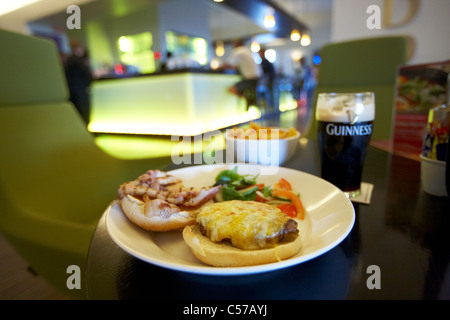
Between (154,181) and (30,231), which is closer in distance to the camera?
(154,181)

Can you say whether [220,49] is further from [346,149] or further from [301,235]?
[301,235]

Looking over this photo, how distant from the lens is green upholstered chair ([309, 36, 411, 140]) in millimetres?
1946

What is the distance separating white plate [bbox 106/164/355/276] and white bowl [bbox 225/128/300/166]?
194 millimetres

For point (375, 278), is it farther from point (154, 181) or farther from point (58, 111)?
point (58, 111)

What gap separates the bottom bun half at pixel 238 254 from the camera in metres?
0.39

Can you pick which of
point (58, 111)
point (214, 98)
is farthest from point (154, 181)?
point (214, 98)

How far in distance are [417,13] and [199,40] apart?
28.2 ft

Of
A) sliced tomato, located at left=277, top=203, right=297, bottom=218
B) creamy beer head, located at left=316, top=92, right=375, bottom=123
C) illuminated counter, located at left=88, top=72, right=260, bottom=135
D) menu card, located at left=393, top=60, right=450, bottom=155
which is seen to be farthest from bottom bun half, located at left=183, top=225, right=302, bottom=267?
illuminated counter, located at left=88, top=72, right=260, bottom=135

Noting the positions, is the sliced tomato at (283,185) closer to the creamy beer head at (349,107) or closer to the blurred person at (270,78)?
the creamy beer head at (349,107)

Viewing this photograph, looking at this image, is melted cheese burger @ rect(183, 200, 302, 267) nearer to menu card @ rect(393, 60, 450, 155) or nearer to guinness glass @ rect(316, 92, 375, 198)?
guinness glass @ rect(316, 92, 375, 198)

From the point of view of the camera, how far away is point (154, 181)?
64 centimetres

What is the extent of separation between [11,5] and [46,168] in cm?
1066

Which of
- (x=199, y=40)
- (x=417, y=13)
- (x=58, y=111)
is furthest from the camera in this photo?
(x=199, y=40)
